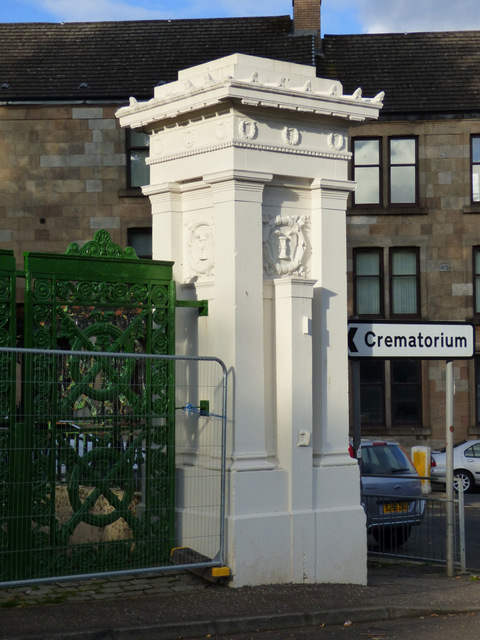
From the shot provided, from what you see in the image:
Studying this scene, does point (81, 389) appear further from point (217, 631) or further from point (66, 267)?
point (217, 631)

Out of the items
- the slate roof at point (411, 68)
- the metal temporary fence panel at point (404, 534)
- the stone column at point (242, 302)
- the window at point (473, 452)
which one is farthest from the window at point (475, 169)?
the stone column at point (242, 302)

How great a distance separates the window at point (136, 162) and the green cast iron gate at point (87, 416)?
19965mm

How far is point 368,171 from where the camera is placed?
31062 millimetres

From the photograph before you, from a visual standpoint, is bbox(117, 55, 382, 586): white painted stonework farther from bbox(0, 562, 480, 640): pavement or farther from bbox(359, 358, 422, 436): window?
bbox(359, 358, 422, 436): window

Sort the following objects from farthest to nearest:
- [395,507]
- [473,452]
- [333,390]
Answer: [473,452] < [395,507] < [333,390]

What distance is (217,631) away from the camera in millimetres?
8125

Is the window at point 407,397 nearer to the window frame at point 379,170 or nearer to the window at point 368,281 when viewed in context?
the window at point 368,281

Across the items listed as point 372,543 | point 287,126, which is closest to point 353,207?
point 372,543

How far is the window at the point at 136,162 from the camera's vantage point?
29.5 m

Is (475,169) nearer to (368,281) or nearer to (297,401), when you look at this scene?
(368,281)

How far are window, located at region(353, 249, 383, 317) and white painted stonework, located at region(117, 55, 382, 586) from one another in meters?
20.3

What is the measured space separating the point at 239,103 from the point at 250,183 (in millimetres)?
734

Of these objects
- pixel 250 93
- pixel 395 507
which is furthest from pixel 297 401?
pixel 395 507

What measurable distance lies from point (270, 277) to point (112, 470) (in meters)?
2.40
